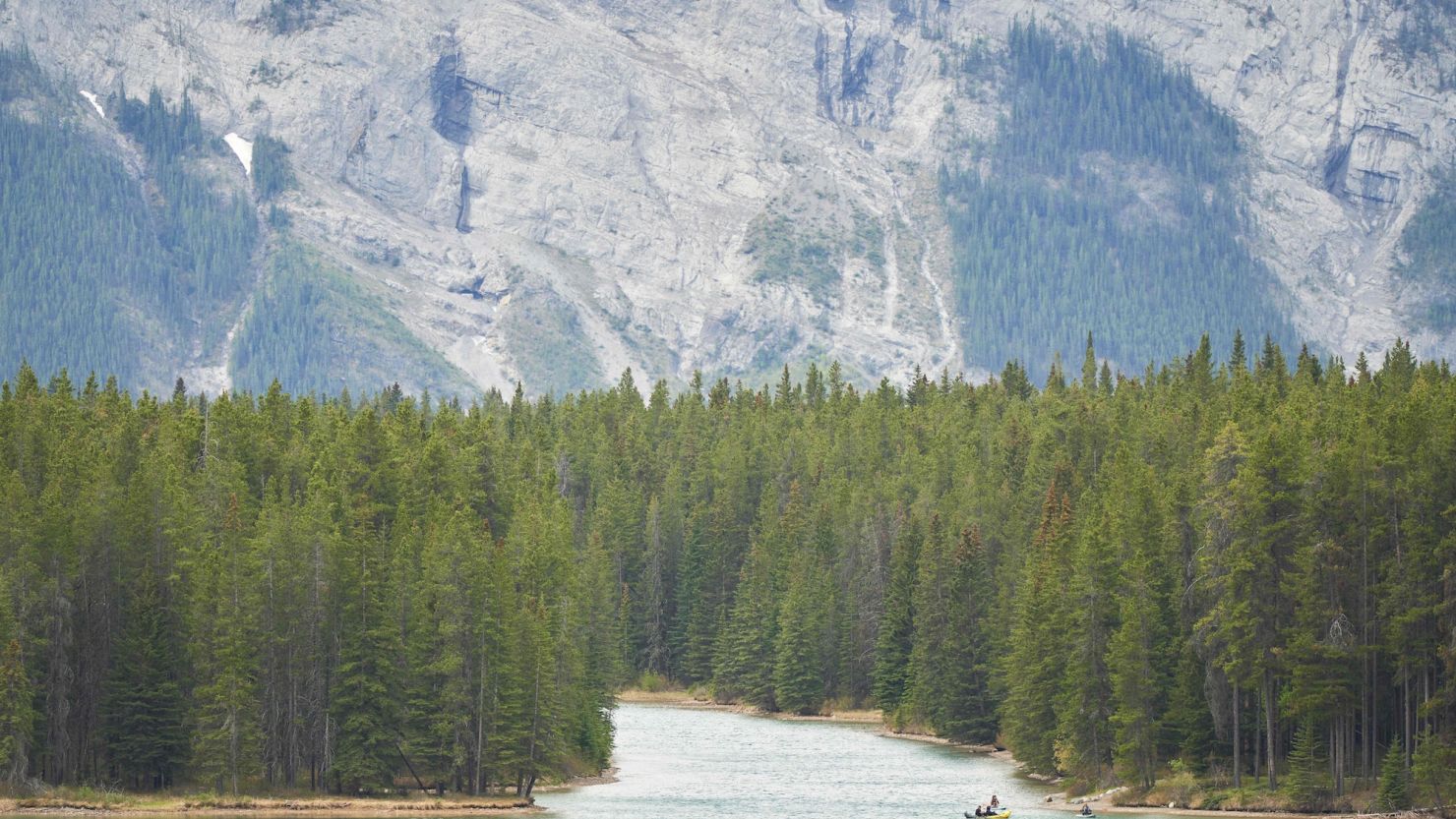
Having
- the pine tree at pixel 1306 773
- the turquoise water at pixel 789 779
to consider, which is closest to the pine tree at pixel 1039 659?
the turquoise water at pixel 789 779

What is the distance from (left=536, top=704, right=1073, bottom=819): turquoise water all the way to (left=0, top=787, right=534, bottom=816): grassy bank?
5092mm

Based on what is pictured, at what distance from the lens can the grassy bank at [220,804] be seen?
322 ft

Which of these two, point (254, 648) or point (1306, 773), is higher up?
point (254, 648)

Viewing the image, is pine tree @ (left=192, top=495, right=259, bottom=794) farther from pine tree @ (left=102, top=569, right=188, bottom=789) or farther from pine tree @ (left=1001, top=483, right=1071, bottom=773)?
pine tree @ (left=1001, top=483, right=1071, bottom=773)

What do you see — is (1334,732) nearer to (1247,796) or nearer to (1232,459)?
(1247,796)

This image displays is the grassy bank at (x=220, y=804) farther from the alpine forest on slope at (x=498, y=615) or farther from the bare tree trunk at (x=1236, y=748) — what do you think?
the bare tree trunk at (x=1236, y=748)

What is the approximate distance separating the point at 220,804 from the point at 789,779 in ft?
116

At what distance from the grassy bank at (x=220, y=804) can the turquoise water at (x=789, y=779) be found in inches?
200

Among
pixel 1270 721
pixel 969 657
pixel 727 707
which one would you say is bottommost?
pixel 727 707

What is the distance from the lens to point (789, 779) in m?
123

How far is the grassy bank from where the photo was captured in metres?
98.2

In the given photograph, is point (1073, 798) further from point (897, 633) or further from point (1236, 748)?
point (897, 633)

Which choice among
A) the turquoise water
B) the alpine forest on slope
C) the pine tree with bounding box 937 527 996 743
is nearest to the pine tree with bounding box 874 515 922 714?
the turquoise water

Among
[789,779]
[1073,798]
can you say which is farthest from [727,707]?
[1073,798]
